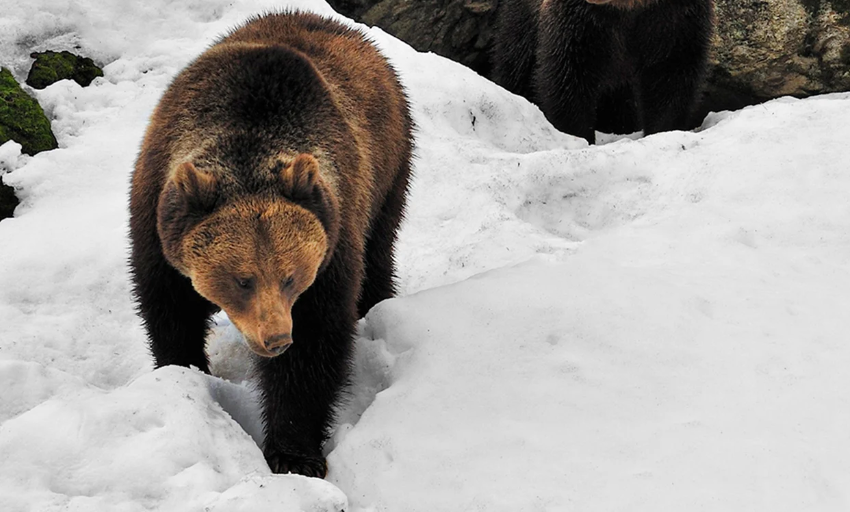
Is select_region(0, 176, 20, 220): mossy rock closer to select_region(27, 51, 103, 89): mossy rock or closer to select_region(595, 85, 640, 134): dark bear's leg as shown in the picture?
select_region(27, 51, 103, 89): mossy rock

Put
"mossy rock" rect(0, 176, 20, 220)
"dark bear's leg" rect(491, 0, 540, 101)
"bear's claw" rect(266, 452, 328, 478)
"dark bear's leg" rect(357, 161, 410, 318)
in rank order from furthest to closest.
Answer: "dark bear's leg" rect(491, 0, 540, 101) → "mossy rock" rect(0, 176, 20, 220) → "dark bear's leg" rect(357, 161, 410, 318) → "bear's claw" rect(266, 452, 328, 478)

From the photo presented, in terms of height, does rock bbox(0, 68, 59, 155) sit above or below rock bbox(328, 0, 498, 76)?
above

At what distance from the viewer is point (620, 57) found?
7820 mm

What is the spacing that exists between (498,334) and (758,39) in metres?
5.90

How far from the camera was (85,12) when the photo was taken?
7332mm

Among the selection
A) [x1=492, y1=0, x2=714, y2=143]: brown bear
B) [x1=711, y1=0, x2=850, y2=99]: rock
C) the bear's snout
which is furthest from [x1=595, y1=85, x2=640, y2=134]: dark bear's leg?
the bear's snout

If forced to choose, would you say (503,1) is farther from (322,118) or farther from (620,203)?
(322,118)

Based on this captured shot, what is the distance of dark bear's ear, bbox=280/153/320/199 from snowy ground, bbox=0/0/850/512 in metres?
1.02

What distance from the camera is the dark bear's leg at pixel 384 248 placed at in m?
5.11

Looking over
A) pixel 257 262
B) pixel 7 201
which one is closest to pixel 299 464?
pixel 257 262

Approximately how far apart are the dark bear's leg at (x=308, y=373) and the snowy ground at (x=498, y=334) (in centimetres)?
18

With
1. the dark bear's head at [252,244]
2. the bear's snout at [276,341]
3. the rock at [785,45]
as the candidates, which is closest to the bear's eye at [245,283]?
the dark bear's head at [252,244]

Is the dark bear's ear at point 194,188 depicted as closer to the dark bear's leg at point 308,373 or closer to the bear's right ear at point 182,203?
the bear's right ear at point 182,203

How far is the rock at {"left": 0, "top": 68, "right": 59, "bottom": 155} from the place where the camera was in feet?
19.8
